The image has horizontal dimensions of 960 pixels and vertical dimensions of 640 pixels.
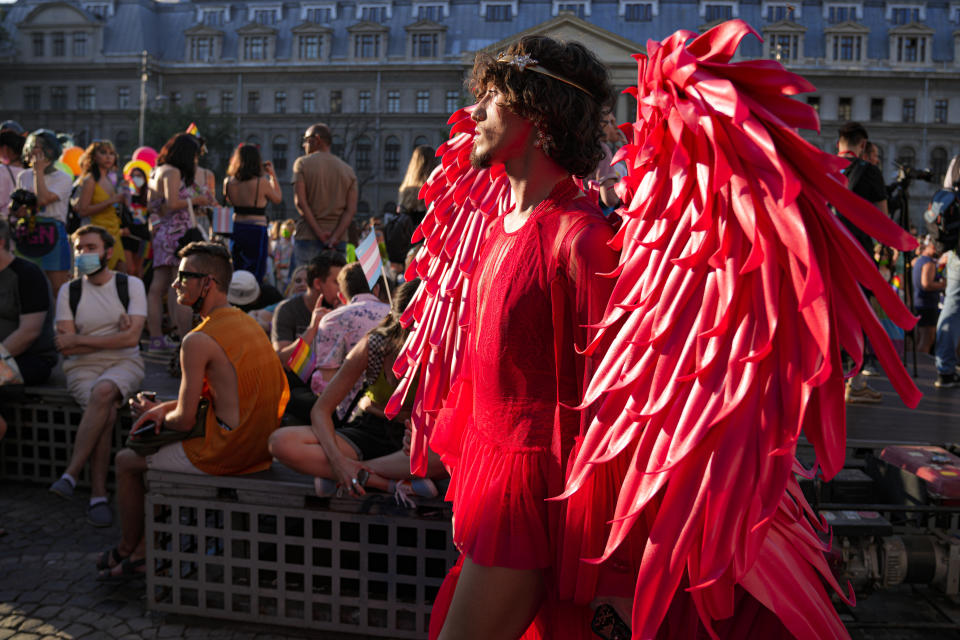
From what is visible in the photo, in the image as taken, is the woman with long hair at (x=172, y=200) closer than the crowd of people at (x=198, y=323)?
No

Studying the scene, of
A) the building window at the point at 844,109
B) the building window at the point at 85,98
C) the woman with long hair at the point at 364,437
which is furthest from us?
the building window at the point at 85,98

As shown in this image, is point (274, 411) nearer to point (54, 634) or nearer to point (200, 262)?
point (200, 262)

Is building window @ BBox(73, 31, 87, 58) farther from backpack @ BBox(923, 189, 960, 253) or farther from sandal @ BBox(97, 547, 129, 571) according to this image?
sandal @ BBox(97, 547, 129, 571)

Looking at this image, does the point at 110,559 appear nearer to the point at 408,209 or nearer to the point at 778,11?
the point at 408,209

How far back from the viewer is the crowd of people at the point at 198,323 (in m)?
3.94

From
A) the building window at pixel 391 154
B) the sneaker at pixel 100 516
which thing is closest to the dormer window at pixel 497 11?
the building window at pixel 391 154

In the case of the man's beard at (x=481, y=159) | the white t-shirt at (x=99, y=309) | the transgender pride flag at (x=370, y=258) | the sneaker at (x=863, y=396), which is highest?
the man's beard at (x=481, y=159)

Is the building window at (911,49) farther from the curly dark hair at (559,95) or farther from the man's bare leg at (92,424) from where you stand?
the curly dark hair at (559,95)

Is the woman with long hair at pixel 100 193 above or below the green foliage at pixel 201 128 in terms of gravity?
below

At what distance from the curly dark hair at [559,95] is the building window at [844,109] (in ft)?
184

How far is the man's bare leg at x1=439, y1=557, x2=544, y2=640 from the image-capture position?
184 centimetres

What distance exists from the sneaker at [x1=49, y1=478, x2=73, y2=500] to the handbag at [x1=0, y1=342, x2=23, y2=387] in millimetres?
751

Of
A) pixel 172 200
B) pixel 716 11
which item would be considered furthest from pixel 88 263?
pixel 716 11

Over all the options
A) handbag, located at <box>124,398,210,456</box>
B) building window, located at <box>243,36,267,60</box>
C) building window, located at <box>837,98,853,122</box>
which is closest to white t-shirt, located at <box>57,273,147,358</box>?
handbag, located at <box>124,398,210,456</box>
